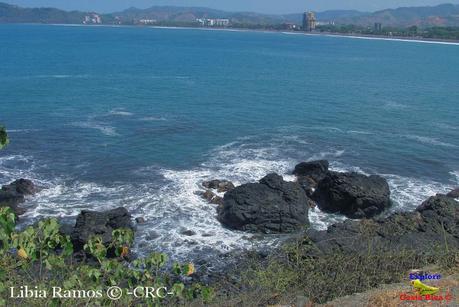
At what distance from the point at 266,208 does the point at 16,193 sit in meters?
13.5

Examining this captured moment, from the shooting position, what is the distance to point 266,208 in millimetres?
24828

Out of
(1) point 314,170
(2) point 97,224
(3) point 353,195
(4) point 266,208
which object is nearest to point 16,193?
(2) point 97,224

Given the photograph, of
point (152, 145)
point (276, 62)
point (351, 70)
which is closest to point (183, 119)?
point (152, 145)

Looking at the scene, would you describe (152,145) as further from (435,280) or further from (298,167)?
(435,280)

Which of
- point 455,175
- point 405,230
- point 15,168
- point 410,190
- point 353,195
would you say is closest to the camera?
point 405,230

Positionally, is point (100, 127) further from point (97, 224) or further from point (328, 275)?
point (328, 275)

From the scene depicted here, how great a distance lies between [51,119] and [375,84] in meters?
46.5

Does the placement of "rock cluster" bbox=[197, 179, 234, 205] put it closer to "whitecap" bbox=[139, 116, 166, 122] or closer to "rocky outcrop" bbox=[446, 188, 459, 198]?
"rocky outcrop" bbox=[446, 188, 459, 198]

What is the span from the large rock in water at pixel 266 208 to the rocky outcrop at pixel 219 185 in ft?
8.13

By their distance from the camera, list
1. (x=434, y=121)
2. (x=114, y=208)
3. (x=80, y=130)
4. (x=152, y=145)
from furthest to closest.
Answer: (x=434, y=121)
(x=80, y=130)
(x=152, y=145)
(x=114, y=208)

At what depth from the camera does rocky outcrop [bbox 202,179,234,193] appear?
28766 mm

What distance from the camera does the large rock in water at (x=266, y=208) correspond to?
960 inches

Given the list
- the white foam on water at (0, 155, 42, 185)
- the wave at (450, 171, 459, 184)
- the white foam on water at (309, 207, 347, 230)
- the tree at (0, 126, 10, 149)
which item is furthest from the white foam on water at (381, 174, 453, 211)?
the tree at (0, 126, 10, 149)

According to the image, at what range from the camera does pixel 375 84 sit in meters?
71.6
